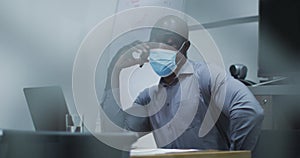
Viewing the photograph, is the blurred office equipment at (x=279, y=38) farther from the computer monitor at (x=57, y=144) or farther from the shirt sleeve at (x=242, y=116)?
the computer monitor at (x=57, y=144)

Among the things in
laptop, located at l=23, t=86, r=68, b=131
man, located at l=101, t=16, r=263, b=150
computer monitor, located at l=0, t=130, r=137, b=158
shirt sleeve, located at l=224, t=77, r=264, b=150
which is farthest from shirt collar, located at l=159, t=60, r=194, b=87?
computer monitor, located at l=0, t=130, r=137, b=158

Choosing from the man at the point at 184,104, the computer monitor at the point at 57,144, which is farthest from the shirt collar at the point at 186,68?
the computer monitor at the point at 57,144

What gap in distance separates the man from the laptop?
448 mm

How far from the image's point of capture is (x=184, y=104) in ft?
4.57

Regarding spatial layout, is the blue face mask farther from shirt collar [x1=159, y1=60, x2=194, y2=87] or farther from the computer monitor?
the computer monitor

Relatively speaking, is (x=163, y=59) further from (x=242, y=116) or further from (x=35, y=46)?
(x=35, y=46)

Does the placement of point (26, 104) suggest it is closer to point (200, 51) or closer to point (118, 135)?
point (118, 135)

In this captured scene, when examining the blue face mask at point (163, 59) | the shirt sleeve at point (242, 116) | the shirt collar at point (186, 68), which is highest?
the blue face mask at point (163, 59)

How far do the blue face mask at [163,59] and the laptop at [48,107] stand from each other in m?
0.51

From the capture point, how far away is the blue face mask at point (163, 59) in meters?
1.40

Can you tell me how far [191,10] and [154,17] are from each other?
0.21 meters

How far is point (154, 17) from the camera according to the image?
1.82 metres

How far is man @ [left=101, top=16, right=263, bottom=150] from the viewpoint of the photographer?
1.25m

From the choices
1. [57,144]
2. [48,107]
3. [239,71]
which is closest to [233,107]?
[239,71]
